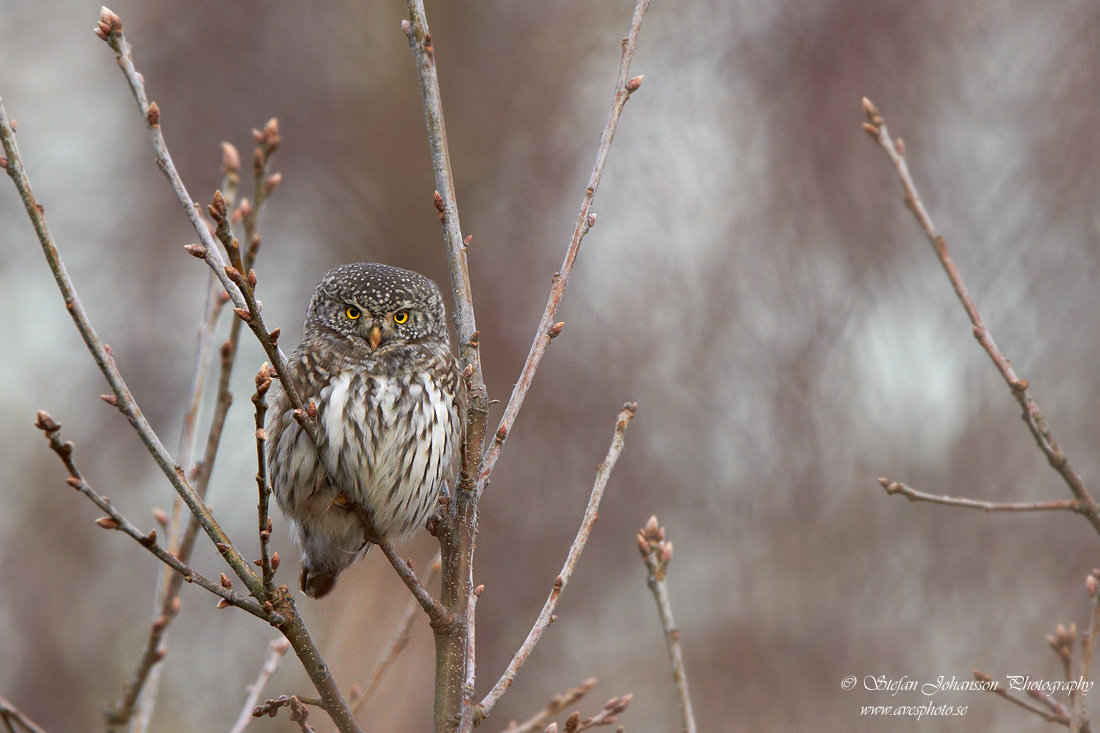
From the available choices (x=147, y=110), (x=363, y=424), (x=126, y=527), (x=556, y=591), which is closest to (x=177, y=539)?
(x=363, y=424)

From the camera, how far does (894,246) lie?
20.4ft

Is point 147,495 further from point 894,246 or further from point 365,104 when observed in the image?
point 894,246

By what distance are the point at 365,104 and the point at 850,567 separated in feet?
15.5

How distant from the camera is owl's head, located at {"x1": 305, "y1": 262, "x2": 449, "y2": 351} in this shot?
3.33 meters

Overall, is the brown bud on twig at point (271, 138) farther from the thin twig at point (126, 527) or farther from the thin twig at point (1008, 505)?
the thin twig at point (1008, 505)

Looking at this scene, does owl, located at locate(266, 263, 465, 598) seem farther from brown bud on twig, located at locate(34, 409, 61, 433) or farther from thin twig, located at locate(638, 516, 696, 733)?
brown bud on twig, located at locate(34, 409, 61, 433)

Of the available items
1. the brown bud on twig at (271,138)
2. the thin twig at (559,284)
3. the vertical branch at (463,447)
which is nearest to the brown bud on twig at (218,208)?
the brown bud on twig at (271,138)

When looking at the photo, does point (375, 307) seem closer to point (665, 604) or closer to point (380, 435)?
point (380, 435)

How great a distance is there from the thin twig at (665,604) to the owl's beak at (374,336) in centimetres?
110

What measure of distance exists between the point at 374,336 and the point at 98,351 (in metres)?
1.39

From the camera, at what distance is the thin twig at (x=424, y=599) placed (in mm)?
2301

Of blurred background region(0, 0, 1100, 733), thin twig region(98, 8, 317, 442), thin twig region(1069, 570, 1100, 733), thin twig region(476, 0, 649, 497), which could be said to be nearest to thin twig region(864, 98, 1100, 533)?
thin twig region(1069, 570, 1100, 733)

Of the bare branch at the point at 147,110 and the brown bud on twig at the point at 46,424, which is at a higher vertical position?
the bare branch at the point at 147,110

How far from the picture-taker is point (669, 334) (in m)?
6.38
